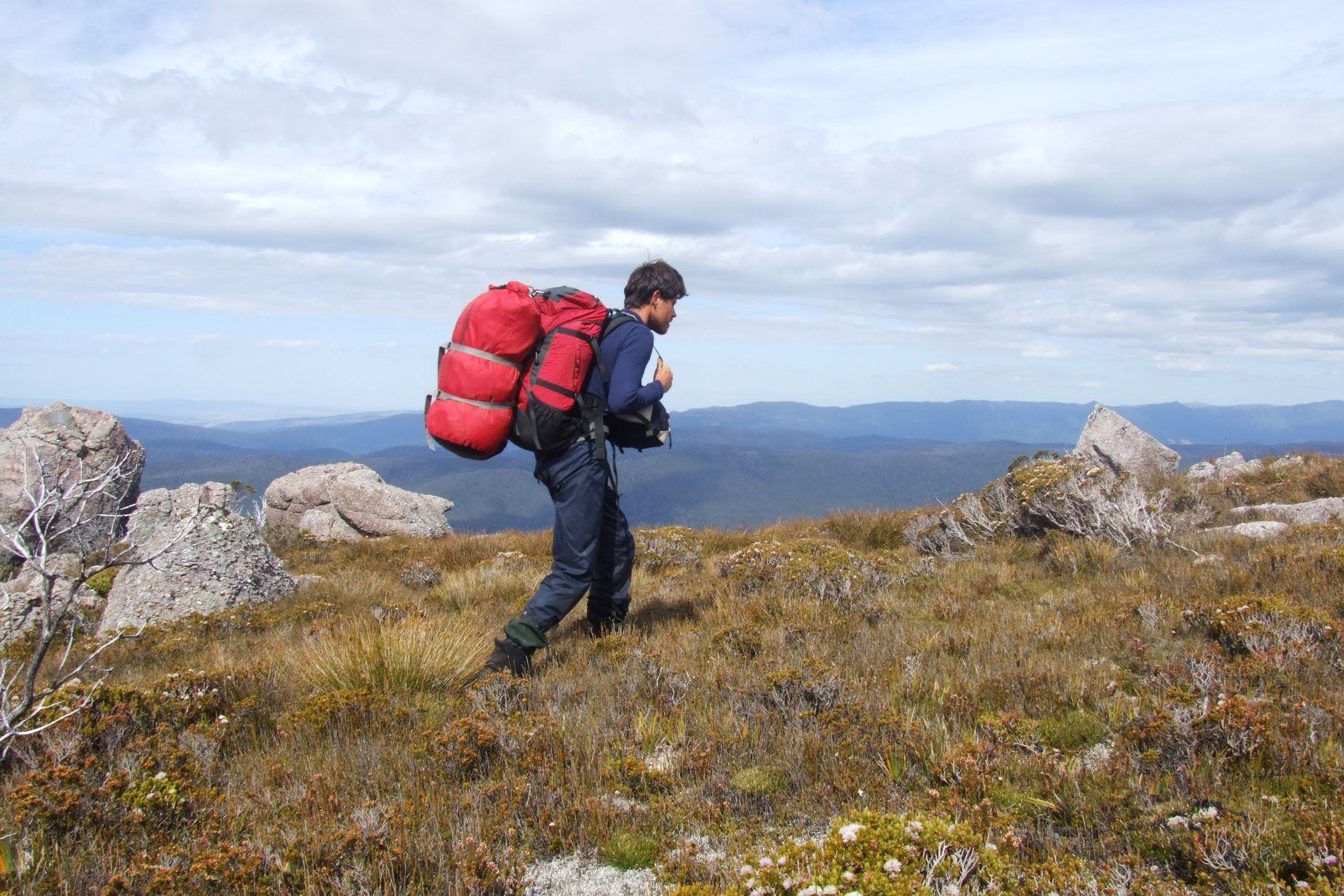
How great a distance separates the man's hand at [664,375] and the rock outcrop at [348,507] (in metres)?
12.2

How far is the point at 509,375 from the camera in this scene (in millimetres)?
4395

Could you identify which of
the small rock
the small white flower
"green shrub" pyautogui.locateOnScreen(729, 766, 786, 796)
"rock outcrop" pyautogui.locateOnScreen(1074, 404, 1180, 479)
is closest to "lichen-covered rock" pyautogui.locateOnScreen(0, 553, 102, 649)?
the small rock

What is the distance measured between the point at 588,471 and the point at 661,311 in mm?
1092

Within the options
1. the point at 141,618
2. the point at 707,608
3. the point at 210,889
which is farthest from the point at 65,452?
the point at 210,889

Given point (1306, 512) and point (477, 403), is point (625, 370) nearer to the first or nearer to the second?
point (477, 403)

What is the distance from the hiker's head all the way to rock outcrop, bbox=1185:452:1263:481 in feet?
47.7

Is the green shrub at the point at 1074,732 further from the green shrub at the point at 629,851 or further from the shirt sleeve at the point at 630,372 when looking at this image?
the shirt sleeve at the point at 630,372

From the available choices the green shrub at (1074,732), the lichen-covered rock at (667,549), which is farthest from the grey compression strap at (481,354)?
the lichen-covered rock at (667,549)

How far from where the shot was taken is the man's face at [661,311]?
4875 millimetres

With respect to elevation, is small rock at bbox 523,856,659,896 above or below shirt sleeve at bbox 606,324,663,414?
below

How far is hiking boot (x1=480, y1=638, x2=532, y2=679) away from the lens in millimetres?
4633

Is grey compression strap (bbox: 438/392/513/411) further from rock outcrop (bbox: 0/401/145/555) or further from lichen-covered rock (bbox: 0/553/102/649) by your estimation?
rock outcrop (bbox: 0/401/145/555)

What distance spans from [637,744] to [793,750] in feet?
2.27

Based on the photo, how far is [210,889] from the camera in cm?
244
